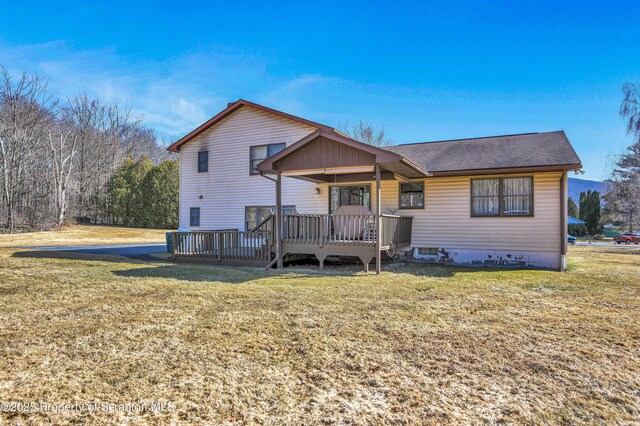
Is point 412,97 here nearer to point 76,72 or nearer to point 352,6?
point 352,6

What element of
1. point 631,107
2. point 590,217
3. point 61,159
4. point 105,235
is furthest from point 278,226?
point 590,217

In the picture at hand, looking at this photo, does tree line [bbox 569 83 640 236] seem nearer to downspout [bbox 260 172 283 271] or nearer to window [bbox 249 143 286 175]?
window [bbox 249 143 286 175]

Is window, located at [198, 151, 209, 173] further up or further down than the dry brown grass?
further up

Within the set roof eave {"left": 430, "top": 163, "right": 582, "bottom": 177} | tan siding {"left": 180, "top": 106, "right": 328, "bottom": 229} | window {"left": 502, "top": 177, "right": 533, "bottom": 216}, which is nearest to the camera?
roof eave {"left": 430, "top": 163, "right": 582, "bottom": 177}

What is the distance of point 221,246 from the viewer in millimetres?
11852

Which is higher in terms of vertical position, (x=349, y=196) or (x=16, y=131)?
(x=16, y=131)

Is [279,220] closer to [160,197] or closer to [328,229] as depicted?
[328,229]

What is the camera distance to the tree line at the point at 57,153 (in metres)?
27.9

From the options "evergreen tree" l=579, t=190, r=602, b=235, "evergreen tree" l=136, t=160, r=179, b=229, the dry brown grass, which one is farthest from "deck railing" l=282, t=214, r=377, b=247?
"evergreen tree" l=579, t=190, r=602, b=235

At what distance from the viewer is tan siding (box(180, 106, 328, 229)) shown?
1413 cm

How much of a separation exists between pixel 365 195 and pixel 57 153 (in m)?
31.3

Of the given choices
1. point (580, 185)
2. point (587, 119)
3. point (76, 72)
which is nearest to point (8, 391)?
point (587, 119)

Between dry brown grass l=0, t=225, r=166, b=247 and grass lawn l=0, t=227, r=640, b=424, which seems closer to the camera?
grass lawn l=0, t=227, r=640, b=424

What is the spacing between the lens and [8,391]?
2938 millimetres
